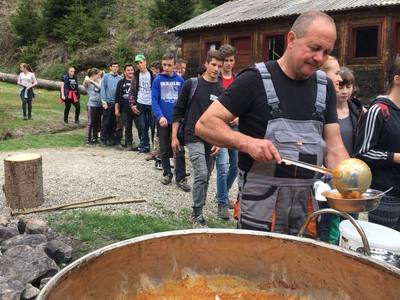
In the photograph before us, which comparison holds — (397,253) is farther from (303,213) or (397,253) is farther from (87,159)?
(87,159)

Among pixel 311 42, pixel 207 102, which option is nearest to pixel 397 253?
pixel 311 42

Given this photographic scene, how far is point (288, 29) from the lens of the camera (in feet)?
58.6

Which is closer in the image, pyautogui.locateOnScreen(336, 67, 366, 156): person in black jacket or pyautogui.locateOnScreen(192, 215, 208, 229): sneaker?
pyautogui.locateOnScreen(336, 67, 366, 156): person in black jacket

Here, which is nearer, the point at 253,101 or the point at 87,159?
the point at 253,101

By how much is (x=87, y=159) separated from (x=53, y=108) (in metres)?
9.43

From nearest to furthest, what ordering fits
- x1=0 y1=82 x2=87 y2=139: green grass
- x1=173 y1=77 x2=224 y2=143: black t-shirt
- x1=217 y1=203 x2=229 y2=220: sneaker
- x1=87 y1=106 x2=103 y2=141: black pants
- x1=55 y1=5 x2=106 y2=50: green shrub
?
x1=173 y1=77 x2=224 y2=143: black t-shirt
x1=217 y1=203 x2=229 y2=220: sneaker
x1=87 y1=106 x2=103 y2=141: black pants
x1=0 y1=82 x2=87 y2=139: green grass
x1=55 y1=5 x2=106 y2=50: green shrub

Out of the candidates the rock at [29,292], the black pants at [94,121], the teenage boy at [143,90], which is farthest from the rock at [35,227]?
the black pants at [94,121]

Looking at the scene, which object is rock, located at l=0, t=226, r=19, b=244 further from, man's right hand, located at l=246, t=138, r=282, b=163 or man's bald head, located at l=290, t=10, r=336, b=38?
man's bald head, located at l=290, t=10, r=336, b=38

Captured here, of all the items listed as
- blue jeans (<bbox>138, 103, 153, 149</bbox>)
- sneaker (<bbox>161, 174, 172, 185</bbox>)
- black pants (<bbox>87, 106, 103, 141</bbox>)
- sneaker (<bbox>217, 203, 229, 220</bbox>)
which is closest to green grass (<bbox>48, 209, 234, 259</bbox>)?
sneaker (<bbox>217, 203, 229, 220</bbox>)

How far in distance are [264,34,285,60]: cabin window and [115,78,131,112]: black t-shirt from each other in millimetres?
10003

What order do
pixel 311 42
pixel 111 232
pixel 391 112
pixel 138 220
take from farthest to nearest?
pixel 138 220, pixel 111 232, pixel 391 112, pixel 311 42

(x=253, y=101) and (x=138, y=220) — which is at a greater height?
(x=253, y=101)

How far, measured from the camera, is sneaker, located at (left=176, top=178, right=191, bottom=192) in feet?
22.5

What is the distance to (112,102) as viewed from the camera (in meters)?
10.6
